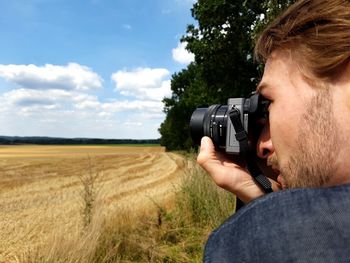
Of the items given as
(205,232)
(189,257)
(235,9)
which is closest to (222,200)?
(205,232)

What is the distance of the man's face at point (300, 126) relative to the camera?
95 centimetres

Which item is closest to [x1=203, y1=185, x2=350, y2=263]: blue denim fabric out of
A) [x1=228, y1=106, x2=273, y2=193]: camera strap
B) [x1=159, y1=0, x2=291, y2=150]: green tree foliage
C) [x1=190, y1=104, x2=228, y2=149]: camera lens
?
[x1=228, y1=106, x2=273, y2=193]: camera strap

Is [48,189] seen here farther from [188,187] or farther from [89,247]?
[89,247]

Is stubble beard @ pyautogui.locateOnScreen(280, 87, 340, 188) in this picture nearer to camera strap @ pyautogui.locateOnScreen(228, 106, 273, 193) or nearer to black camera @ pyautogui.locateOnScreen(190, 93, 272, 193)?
black camera @ pyautogui.locateOnScreen(190, 93, 272, 193)

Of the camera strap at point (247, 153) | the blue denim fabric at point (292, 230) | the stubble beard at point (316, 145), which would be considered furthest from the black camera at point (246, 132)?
the blue denim fabric at point (292, 230)

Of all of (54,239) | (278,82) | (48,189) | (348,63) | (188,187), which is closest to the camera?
(348,63)

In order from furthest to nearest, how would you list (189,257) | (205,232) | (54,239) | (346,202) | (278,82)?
(205,232) < (189,257) < (54,239) < (278,82) < (346,202)

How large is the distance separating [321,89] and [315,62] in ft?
0.27

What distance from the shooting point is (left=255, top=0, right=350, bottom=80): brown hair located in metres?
1.02

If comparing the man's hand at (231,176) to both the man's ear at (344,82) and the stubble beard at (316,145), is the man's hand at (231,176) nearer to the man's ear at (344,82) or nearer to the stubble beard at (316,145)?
the stubble beard at (316,145)

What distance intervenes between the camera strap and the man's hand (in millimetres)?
19

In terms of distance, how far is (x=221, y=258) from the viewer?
2.42ft

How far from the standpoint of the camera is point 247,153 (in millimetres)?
1555

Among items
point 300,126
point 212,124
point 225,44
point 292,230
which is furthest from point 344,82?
point 225,44
